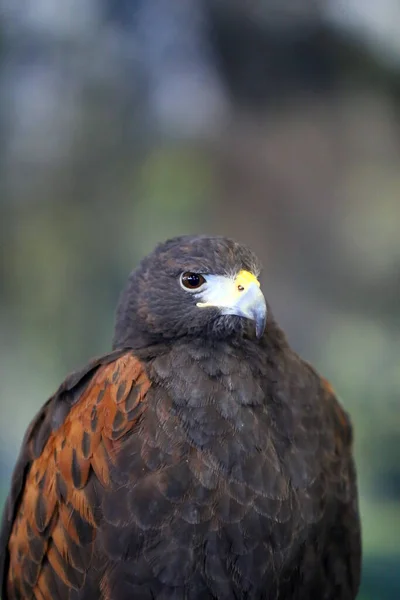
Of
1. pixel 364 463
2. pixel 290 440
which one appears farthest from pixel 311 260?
pixel 290 440

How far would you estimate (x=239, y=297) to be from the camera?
5.02 ft

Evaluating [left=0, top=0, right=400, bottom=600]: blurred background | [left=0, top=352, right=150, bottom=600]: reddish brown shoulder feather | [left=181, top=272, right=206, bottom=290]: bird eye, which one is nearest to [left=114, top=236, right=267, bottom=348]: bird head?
[left=181, top=272, right=206, bottom=290]: bird eye

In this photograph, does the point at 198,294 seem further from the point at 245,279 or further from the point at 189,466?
the point at 189,466

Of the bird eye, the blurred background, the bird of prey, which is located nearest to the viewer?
the bird of prey

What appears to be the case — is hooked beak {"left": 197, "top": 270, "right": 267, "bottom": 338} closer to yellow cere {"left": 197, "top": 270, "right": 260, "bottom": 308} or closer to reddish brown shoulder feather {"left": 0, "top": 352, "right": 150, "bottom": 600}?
yellow cere {"left": 197, "top": 270, "right": 260, "bottom": 308}

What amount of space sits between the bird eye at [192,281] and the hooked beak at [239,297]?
0.08 ft

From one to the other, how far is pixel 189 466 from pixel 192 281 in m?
0.44

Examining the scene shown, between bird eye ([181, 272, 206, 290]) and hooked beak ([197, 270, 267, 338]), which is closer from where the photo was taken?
hooked beak ([197, 270, 267, 338])

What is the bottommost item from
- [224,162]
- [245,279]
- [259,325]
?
[259,325]

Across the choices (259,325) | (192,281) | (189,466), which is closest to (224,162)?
(192,281)

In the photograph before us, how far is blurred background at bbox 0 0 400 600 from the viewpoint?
314 centimetres

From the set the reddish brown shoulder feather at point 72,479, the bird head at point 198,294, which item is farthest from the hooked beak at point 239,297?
the reddish brown shoulder feather at point 72,479

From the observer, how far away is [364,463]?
10.3ft

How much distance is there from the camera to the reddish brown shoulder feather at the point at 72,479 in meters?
1.50
